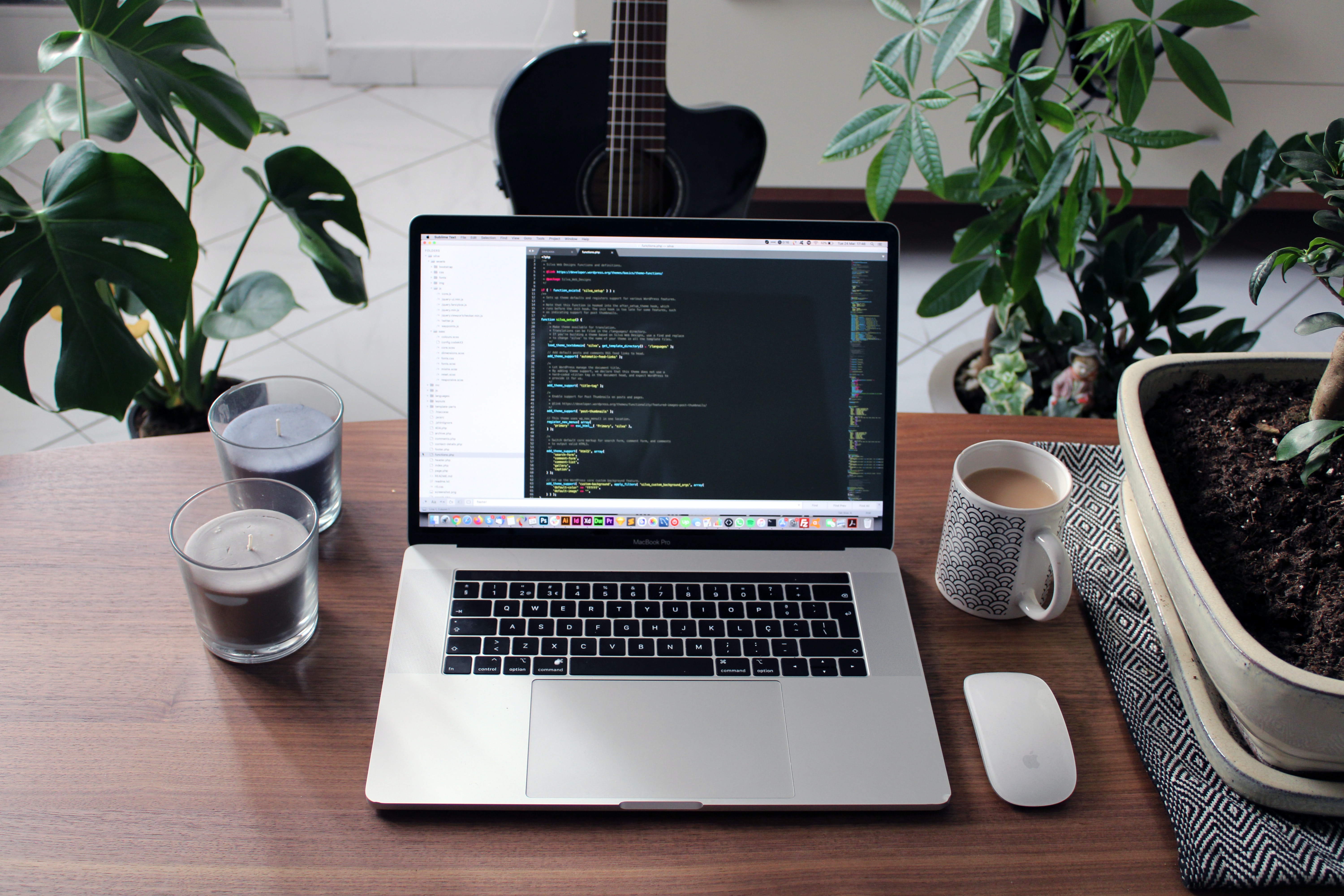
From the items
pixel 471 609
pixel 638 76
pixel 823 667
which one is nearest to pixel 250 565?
pixel 471 609

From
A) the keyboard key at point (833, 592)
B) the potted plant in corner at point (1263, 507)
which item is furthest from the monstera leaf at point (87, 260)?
the potted plant in corner at point (1263, 507)

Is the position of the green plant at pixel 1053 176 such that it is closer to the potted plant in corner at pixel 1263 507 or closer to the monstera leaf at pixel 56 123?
the potted plant in corner at pixel 1263 507

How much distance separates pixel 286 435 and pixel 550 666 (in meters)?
0.32

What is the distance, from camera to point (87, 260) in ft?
2.54

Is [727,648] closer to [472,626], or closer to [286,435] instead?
[472,626]

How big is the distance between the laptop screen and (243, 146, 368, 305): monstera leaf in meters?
0.41

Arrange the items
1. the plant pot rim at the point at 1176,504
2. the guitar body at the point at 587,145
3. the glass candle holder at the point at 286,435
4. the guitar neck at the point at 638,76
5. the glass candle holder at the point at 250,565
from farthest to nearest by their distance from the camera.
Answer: the guitar body at the point at 587,145, the guitar neck at the point at 638,76, the glass candle holder at the point at 286,435, the glass candle holder at the point at 250,565, the plant pot rim at the point at 1176,504

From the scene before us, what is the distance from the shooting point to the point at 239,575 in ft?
2.14

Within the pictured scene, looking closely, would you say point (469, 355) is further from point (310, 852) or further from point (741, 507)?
point (310, 852)

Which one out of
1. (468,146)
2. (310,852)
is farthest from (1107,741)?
(468,146)

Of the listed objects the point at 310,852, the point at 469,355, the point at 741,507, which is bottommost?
the point at 310,852

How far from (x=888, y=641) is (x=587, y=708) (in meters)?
0.24

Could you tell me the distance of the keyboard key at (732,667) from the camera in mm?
689

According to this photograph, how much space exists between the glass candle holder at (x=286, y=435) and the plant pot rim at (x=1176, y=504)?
0.64 meters
